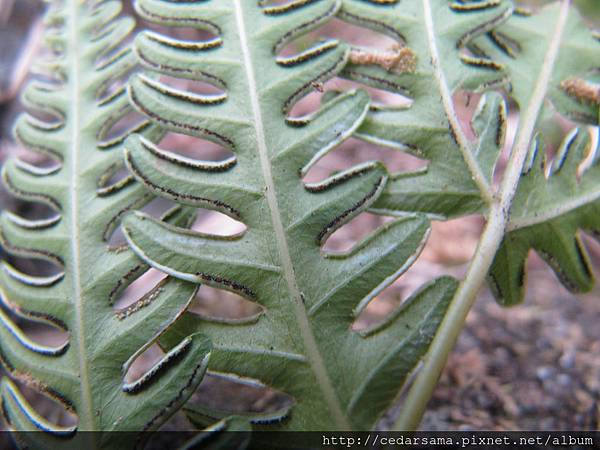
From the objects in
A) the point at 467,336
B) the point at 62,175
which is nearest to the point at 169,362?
the point at 62,175

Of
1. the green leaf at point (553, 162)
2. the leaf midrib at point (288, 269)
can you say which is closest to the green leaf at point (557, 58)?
the green leaf at point (553, 162)

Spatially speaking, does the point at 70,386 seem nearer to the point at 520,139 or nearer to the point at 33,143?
the point at 33,143

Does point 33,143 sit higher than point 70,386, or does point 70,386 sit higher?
point 33,143

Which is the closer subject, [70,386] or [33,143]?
[70,386]

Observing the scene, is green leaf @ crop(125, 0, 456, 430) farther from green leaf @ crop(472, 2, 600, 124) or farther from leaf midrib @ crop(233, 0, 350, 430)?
green leaf @ crop(472, 2, 600, 124)

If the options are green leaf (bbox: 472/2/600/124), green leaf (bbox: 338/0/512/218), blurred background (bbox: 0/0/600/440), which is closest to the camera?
green leaf (bbox: 338/0/512/218)

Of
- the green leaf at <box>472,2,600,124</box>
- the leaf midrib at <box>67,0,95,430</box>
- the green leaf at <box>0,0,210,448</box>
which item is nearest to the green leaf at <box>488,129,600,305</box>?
the green leaf at <box>472,2,600,124</box>

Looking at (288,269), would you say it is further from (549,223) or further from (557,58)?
(557,58)
